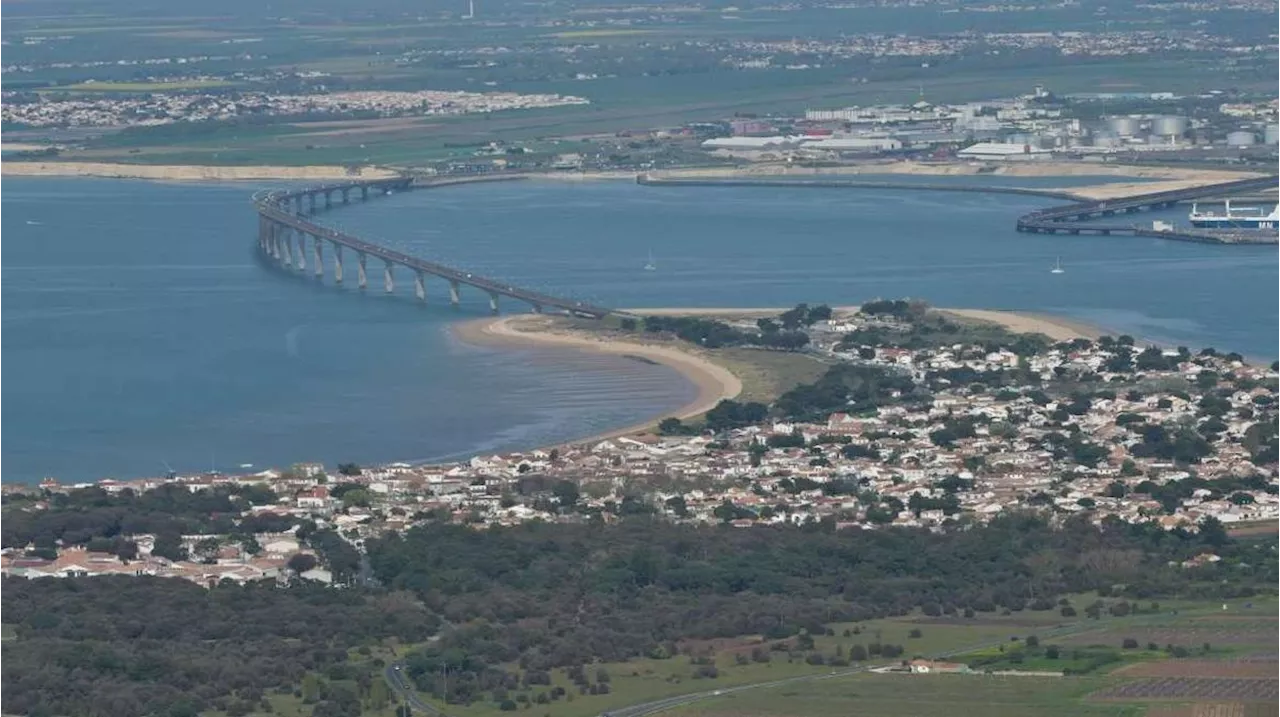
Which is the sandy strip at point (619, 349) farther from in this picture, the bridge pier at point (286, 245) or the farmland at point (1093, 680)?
the farmland at point (1093, 680)

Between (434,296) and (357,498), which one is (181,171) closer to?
(434,296)

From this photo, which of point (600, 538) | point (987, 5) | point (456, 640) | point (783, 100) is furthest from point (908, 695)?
point (987, 5)

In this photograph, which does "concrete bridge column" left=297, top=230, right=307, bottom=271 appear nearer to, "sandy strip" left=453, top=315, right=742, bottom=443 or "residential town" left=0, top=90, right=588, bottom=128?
"sandy strip" left=453, top=315, right=742, bottom=443

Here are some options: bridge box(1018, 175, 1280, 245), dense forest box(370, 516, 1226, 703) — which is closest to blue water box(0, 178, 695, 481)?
dense forest box(370, 516, 1226, 703)

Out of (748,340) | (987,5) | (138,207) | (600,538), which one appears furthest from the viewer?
(987,5)

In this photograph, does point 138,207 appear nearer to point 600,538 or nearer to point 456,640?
point 600,538

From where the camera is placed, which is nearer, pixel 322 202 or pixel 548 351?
pixel 548 351

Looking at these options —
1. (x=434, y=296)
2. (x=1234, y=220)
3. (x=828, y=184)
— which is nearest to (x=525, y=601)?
(x=434, y=296)
